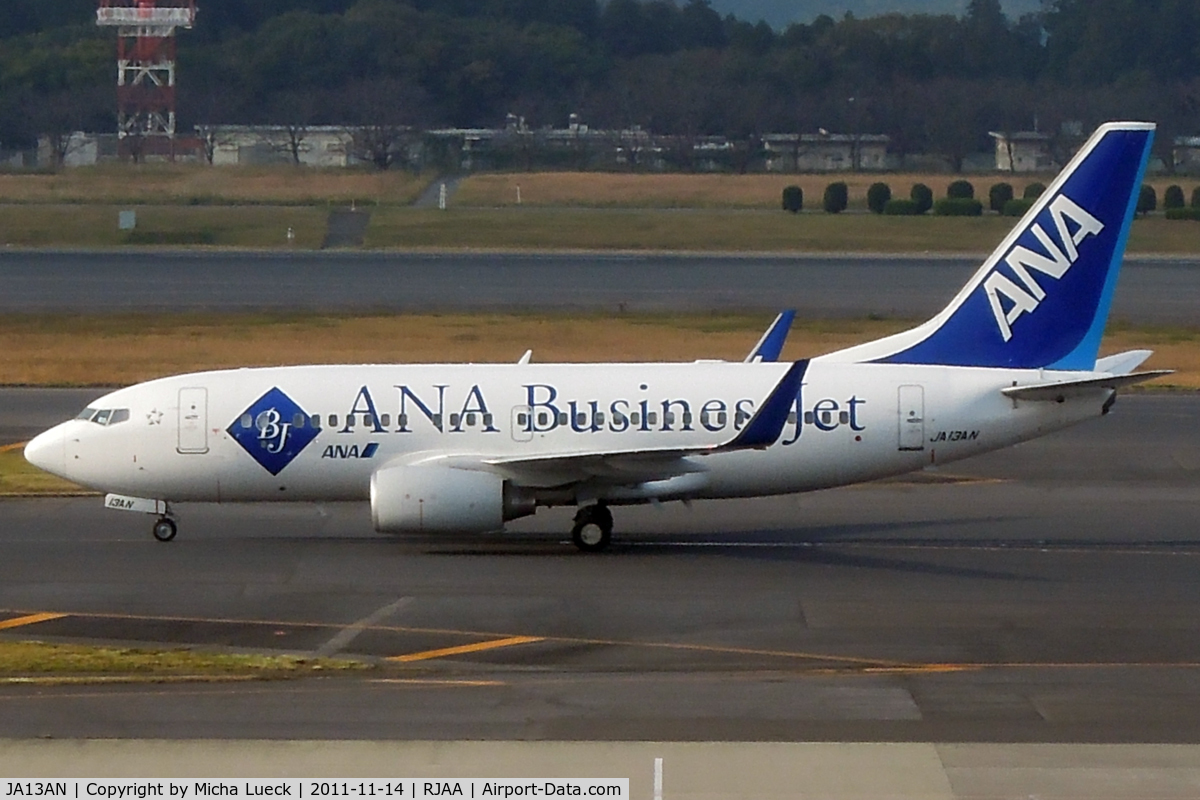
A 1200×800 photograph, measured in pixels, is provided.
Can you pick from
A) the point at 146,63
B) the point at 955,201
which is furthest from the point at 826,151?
the point at 146,63

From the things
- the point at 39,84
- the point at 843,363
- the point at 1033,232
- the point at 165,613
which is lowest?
the point at 165,613

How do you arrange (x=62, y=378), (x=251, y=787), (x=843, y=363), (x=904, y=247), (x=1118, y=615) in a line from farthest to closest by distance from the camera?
1. (x=904, y=247)
2. (x=62, y=378)
3. (x=843, y=363)
4. (x=1118, y=615)
5. (x=251, y=787)

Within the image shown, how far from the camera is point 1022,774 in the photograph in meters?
16.9

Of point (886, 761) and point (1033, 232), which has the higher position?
point (1033, 232)

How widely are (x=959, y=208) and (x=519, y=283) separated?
127ft

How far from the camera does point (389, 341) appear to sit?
56.8 metres

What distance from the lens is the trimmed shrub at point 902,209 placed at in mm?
105562

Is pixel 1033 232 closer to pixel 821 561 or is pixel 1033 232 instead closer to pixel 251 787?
pixel 821 561

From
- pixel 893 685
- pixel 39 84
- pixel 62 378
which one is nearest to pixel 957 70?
pixel 39 84

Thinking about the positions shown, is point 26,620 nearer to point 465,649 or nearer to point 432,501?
point 465,649

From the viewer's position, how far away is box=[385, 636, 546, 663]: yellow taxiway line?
22547 millimetres

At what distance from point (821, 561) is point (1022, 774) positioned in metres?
12.2

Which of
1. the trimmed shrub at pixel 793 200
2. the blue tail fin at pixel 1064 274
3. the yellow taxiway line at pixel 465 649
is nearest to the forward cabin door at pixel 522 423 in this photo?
the yellow taxiway line at pixel 465 649

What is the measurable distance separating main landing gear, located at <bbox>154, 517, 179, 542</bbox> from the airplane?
0.04m
